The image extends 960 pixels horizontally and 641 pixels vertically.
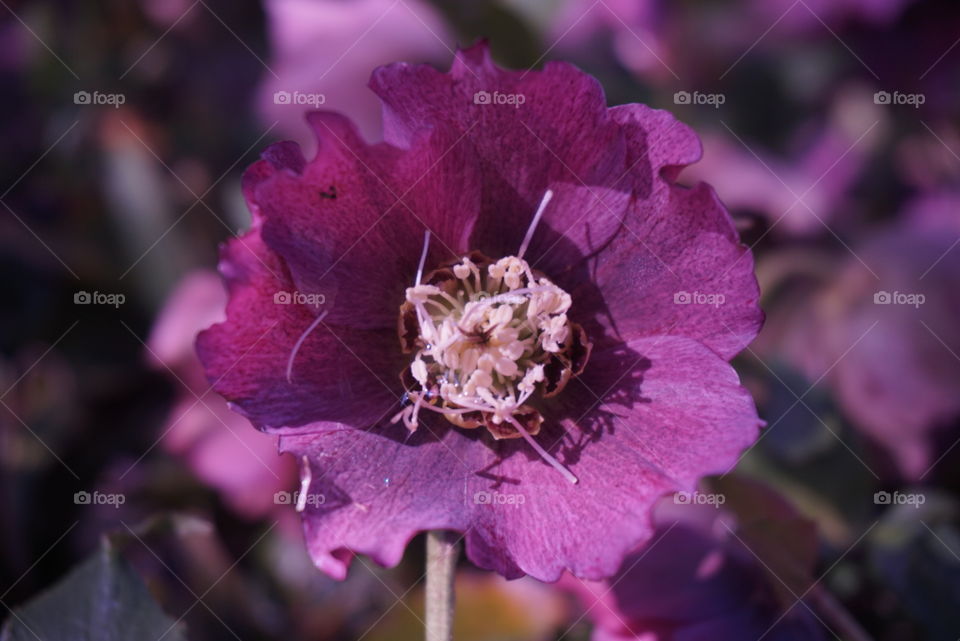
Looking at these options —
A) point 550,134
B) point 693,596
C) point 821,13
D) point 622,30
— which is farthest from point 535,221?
point 821,13

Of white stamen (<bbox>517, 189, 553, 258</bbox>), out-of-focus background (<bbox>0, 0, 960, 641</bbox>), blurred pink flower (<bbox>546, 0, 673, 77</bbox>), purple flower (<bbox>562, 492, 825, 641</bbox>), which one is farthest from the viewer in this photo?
blurred pink flower (<bbox>546, 0, 673, 77</bbox>)

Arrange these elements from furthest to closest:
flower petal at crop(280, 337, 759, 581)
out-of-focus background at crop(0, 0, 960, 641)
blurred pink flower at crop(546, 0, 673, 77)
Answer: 1. blurred pink flower at crop(546, 0, 673, 77)
2. out-of-focus background at crop(0, 0, 960, 641)
3. flower petal at crop(280, 337, 759, 581)

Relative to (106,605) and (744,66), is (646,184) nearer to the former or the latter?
(106,605)

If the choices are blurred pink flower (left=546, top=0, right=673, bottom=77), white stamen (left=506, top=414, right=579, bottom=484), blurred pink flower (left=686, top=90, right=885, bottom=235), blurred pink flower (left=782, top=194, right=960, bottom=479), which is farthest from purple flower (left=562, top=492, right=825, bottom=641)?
blurred pink flower (left=546, top=0, right=673, bottom=77)

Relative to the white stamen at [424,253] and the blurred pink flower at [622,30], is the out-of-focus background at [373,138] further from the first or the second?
the white stamen at [424,253]

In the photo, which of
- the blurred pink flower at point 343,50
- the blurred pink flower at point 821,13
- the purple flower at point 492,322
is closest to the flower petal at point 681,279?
the purple flower at point 492,322

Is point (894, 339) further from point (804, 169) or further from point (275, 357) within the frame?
point (275, 357)

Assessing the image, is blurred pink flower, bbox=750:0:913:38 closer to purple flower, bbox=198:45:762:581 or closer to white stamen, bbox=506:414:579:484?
purple flower, bbox=198:45:762:581
